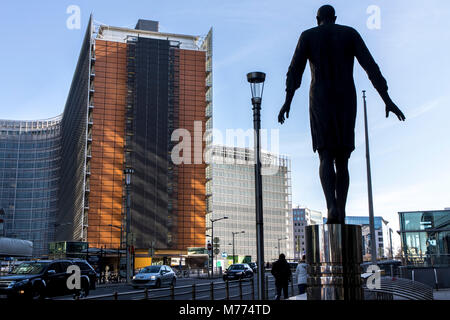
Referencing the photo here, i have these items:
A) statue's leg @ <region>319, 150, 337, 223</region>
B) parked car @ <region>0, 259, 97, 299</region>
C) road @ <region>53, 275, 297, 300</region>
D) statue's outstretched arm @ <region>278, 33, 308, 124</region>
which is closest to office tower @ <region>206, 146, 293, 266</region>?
parked car @ <region>0, 259, 97, 299</region>

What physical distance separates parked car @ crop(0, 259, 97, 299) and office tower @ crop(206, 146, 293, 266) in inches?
4497

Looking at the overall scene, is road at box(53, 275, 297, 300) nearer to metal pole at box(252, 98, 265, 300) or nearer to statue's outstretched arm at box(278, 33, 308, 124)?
metal pole at box(252, 98, 265, 300)

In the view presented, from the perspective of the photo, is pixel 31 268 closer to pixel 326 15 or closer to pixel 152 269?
pixel 152 269

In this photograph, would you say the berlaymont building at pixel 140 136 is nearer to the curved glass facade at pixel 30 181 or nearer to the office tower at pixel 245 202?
the curved glass facade at pixel 30 181

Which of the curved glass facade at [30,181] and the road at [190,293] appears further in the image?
the curved glass facade at [30,181]

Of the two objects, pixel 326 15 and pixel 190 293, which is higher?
pixel 326 15

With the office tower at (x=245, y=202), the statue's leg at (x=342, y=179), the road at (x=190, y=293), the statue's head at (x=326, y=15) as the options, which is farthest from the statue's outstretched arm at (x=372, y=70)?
the office tower at (x=245, y=202)

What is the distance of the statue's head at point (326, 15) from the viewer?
6.68 m

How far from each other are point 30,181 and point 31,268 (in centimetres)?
11701

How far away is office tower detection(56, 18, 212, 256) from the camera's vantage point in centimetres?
8619

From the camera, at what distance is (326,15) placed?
21.9 feet

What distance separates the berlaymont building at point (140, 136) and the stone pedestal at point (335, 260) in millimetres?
80504

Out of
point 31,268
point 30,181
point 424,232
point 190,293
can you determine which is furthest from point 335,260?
point 30,181
